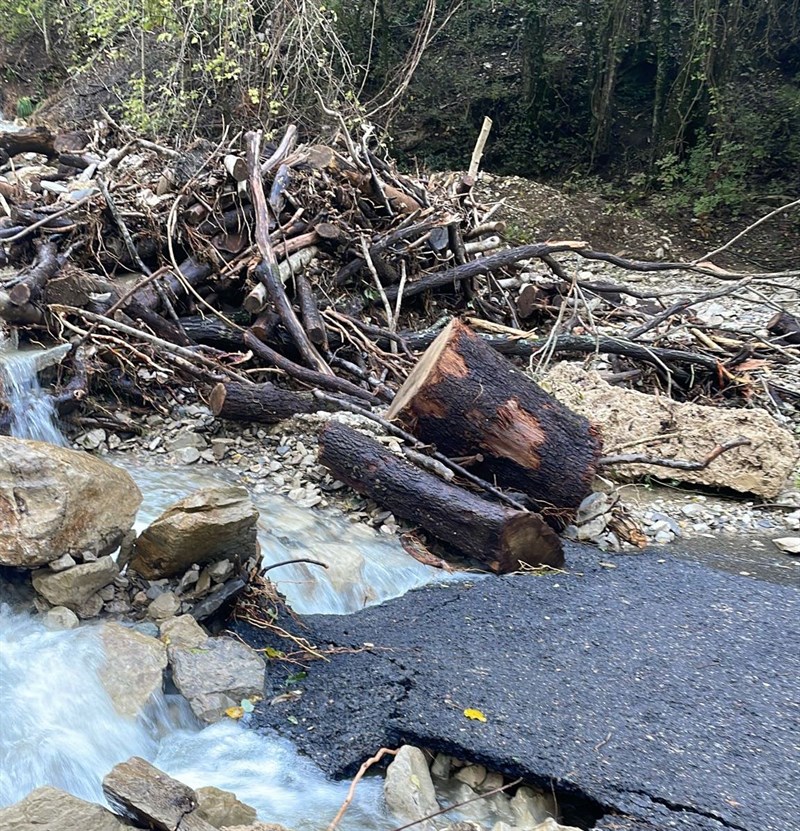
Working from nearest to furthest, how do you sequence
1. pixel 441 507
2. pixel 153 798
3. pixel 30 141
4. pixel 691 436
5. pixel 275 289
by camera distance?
1. pixel 153 798
2. pixel 441 507
3. pixel 691 436
4. pixel 275 289
5. pixel 30 141

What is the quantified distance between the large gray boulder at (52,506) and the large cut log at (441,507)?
5.19ft

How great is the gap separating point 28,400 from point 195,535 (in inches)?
96.1

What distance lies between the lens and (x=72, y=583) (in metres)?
3.33

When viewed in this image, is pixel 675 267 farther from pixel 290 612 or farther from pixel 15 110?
pixel 15 110

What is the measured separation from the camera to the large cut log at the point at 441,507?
4.39 metres

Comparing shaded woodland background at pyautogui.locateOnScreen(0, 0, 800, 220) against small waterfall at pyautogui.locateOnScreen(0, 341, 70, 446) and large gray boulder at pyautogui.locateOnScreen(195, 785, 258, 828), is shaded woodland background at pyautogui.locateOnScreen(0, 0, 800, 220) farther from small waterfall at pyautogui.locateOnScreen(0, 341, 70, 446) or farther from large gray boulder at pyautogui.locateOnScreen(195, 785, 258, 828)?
large gray boulder at pyautogui.locateOnScreen(195, 785, 258, 828)

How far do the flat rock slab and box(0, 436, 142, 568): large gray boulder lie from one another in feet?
2.69

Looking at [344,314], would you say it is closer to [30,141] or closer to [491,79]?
[30,141]

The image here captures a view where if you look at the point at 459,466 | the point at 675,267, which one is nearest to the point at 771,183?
the point at 675,267

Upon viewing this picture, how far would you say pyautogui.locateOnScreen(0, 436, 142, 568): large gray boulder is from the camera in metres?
3.24

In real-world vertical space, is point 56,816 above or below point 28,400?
above

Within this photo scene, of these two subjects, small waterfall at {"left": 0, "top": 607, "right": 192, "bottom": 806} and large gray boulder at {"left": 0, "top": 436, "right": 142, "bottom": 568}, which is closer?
small waterfall at {"left": 0, "top": 607, "right": 192, "bottom": 806}

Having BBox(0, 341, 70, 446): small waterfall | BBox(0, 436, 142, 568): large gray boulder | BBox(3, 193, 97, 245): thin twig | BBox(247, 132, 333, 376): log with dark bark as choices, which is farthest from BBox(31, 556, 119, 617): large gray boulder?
BBox(3, 193, 97, 245): thin twig

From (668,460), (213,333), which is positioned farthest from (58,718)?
(668,460)
